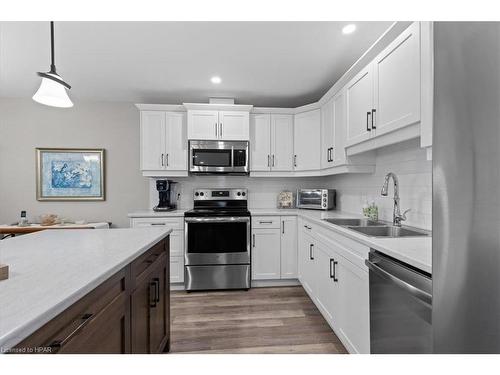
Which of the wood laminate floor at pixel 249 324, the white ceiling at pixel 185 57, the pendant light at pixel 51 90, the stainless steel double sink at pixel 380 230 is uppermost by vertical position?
the white ceiling at pixel 185 57

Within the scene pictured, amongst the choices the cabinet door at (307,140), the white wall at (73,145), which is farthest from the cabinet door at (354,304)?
the white wall at (73,145)

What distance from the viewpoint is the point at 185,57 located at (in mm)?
2402

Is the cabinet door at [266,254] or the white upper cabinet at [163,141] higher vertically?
the white upper cabinet at [163,141]

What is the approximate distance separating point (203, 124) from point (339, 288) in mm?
2391

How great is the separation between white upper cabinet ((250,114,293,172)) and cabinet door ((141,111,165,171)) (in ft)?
3.81

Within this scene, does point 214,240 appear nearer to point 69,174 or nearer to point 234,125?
point 234,125

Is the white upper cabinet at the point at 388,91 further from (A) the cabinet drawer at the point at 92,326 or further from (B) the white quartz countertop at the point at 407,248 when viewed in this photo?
(A) the cabinet drawer at the point at 92,326

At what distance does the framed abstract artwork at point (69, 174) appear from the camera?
3.50 meters

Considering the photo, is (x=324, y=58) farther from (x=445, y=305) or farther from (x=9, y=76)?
(x=9, y=76)

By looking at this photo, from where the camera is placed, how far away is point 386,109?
1.69 meters

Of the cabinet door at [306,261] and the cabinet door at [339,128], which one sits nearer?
the cabinet door at [339,128]

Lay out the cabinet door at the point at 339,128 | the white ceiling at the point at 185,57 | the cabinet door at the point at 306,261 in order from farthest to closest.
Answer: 1. the cabinet door at the point at 306,261
2. the cabinet door at the point at 339,128
3. the white ceiling at the point at 185,57

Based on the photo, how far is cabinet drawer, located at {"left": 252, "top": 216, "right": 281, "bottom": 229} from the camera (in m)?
3.01

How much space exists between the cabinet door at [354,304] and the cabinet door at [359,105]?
3.37 feet
